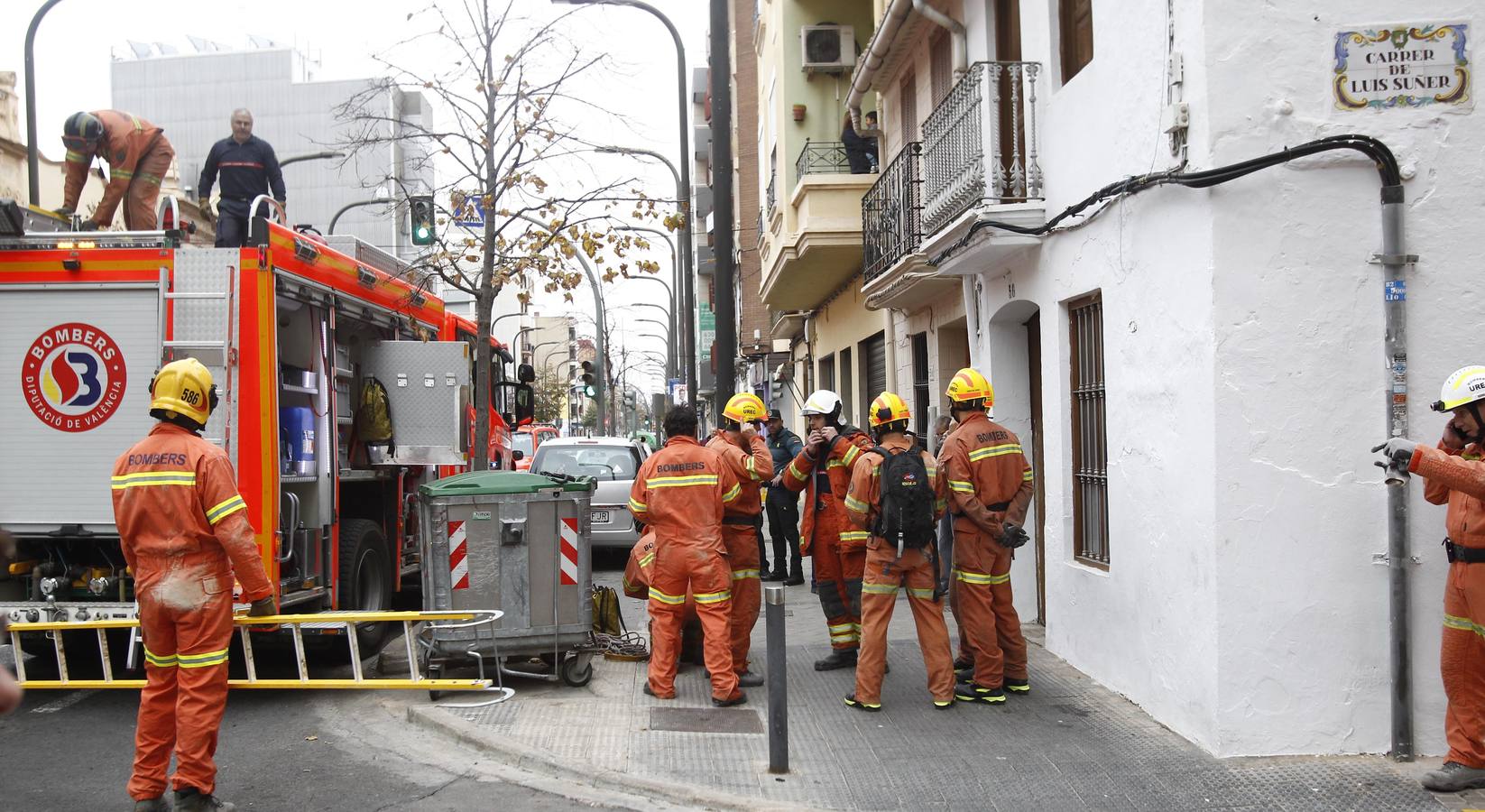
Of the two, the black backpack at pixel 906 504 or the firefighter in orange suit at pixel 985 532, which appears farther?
the firefighter in orange suit at pixel 985 532

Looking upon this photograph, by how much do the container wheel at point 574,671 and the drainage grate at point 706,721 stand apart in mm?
713

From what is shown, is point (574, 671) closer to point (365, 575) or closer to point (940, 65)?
point (365, 575)

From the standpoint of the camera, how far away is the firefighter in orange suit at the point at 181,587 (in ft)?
16.7

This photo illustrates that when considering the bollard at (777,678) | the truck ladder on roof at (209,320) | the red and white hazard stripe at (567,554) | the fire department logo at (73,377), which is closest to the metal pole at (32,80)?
the fire department logo at (73,377)

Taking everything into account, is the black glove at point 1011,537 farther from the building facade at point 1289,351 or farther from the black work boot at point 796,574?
the black work boot at point 796,574

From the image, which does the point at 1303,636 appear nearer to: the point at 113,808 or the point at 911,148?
the point at 113,808

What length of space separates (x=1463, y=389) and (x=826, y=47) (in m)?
11.7

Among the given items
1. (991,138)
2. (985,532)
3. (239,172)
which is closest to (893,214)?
(991,138)

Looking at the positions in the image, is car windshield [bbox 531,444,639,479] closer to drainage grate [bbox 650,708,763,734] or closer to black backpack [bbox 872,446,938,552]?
drainage grate [bbox 650,708,763,734]

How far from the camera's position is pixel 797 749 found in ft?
20.5

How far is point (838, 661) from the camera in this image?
8.10m

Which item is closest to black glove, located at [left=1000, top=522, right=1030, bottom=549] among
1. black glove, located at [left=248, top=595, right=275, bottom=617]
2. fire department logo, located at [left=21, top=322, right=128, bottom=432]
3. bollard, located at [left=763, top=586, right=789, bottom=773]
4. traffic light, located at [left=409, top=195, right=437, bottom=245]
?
bollard, located at [left=763, top=586, right=789, bottom=773]

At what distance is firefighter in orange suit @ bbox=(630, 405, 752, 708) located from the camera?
6992 millimetres

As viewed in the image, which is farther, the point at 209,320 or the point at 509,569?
the point at 509,569
